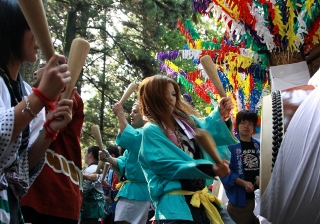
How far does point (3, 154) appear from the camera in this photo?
1.48m

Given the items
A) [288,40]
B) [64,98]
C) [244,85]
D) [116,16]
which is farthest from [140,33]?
[64,98]

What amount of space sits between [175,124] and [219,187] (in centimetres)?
285

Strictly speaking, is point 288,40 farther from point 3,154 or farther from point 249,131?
point 3,154

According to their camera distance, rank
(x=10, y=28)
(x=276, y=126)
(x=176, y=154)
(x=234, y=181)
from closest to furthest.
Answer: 1. (x=10, y=28)
2. (x=276, y=126)
3. (x=176, y=154)
4. (x=234, y=181)

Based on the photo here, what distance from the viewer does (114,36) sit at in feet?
41.7

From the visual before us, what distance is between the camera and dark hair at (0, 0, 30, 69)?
Answer: 167cm

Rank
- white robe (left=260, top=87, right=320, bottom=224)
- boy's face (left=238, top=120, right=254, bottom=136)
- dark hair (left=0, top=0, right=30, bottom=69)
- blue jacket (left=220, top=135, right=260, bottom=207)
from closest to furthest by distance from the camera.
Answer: dark hair (left=0, top=0, right=30, bottom=69) < white robe (left=260, top=87, right=320, bottom=224) < blue jacket (left=220, top=135, right=260, bottom=207) < boy's face (left=238, top=120, right=254, bottom=136)

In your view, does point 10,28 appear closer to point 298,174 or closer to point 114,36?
point 298,174

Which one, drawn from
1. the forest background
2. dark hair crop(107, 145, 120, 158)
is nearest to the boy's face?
dark hair crop(107, 145, 120, 158)

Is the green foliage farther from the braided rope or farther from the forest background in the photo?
the braided rope

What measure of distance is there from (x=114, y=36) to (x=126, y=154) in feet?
26.0

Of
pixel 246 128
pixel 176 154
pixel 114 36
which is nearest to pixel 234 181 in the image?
Result: pixel 246 128

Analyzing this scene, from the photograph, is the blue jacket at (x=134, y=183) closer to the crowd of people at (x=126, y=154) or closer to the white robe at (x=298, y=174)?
the crowd of people at (x=126, y=154)

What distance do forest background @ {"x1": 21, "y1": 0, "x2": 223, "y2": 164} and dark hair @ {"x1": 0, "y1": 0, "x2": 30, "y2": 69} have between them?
28.3 ft
